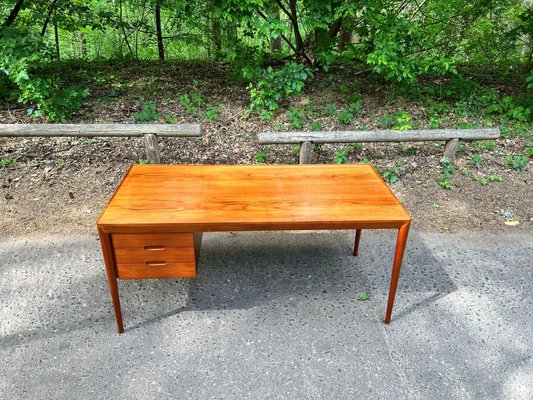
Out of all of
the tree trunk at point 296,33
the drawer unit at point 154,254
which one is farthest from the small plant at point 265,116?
the drawer unit at point 154,254

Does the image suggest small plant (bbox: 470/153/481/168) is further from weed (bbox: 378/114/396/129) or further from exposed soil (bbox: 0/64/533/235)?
weed (bbox: 378/114/396/129)

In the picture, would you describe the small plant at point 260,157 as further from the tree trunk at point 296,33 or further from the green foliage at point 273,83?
the tree trunk at point 296,33

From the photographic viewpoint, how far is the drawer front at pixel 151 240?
6.18 feet

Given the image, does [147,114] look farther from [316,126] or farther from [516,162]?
A: [516,162]

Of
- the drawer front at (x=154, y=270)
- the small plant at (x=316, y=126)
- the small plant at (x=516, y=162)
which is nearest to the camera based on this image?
the drawer front at (x=154, y=270)

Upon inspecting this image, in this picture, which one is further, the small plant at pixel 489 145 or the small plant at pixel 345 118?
the small plant at pixel 345 118

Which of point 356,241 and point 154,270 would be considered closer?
point 154,270

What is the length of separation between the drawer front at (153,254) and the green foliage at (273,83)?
285 centimetres

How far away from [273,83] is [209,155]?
4.06 feet

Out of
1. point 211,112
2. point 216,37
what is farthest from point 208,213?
point 216,37

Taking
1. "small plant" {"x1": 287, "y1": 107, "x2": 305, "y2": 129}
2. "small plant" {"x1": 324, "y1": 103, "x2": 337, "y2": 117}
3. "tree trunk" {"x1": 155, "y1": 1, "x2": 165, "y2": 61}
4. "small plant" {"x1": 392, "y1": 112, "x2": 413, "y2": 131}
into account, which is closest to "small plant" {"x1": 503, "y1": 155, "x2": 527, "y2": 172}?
"small plant" {"x1": 392, "y1": 112, "x2": 413, "y2": 131}

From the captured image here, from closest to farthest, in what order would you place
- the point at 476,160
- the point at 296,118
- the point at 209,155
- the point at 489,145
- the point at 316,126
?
the point at 476,160 → the point at 209,155 → the point at 489,145 → the point at 316,126 → the point at 296,118

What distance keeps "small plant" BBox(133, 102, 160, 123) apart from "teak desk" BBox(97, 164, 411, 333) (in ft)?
7.07

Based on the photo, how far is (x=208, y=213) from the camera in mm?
1947
